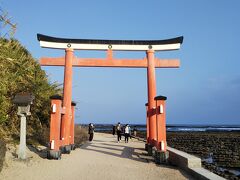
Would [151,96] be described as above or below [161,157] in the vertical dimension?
above

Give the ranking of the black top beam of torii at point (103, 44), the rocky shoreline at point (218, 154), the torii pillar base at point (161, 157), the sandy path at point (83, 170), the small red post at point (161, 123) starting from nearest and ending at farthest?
the sandy path at point (83, 170)
the torii pillar base at point (161, 157)
the small red post at point (161, 123)
the rocky shoreline at point (218, 154)
the black top beam of torii at point (103, 44)

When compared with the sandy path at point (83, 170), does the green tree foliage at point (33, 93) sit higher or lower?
higher

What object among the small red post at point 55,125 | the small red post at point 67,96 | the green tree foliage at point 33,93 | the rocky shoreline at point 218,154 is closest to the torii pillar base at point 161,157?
the rocky shoreline at point 218,154

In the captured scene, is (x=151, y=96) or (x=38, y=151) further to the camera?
(x=151, y=96)

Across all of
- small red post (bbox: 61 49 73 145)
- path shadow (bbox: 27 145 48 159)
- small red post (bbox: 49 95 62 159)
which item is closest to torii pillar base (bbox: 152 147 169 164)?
small red post (bbox: 49 95 62 159)

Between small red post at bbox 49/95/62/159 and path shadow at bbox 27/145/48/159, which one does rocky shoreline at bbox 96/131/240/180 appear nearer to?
small red post at bbox 49/95/62/159

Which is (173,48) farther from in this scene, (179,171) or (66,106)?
(179,171)

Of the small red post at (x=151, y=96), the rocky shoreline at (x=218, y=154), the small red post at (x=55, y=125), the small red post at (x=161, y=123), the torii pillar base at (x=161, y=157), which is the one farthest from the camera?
the small red post at (x=151, y=96)

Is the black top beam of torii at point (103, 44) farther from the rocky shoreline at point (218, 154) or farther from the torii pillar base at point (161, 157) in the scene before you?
the rocky shoreline at point (218, 154)

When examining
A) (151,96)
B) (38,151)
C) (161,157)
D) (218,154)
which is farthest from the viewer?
(218,154)

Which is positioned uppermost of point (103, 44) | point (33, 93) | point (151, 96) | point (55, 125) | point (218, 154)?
point (103, 44)

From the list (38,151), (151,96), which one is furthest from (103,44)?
(38,151)

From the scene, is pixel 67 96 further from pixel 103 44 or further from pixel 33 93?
pixel 103 44

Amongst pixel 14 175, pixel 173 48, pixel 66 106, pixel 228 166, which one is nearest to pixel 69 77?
pixel 66 106
